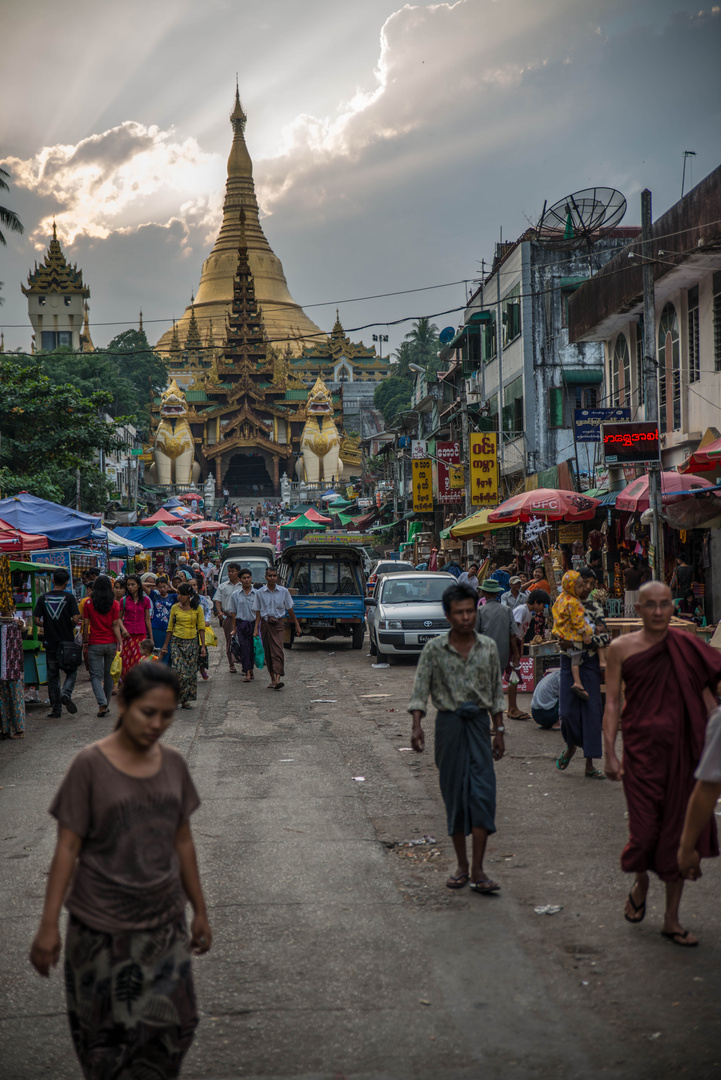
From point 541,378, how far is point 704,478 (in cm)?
1488

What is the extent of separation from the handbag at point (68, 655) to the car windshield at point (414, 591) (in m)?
6.36

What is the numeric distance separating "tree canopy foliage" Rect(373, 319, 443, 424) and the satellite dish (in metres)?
56.2

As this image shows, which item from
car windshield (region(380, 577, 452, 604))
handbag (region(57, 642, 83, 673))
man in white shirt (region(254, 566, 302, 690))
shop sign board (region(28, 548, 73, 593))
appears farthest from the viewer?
shop sign board (region(28, 548, 73, 593))

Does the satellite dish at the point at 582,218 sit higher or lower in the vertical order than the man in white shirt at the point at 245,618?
higher

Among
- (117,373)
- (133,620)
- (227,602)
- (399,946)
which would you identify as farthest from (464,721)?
(117,373)

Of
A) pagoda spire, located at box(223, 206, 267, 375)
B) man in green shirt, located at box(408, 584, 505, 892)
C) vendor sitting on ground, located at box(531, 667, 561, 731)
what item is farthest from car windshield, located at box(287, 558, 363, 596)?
pagoda spire, located at box(223, 206, 267, 375)

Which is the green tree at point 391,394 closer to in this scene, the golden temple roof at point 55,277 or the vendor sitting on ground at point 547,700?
the golden temple roof at point 55,277

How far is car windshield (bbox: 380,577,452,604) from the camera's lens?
17.7 meters

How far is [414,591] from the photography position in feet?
58.7

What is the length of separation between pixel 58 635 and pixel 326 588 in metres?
9.65

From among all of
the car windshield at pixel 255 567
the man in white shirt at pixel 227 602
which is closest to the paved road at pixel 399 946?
the man in white shirt at pixel 227 602

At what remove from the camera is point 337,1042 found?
12.9 feet

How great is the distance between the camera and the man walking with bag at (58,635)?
12320mm

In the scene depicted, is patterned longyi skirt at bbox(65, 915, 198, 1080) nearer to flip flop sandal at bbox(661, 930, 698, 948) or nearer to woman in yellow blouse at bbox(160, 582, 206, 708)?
flip flop sandal at bbox(661, 930, 698, 948)
